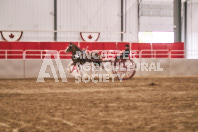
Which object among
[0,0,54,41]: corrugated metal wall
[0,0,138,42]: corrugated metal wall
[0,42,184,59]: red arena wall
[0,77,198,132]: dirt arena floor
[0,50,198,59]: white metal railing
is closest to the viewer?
[0,77,198,132]: dirt arena floor

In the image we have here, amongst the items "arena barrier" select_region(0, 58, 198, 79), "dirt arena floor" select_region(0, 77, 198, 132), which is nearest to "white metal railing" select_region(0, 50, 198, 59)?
"arena barrier" select_region(0, 58, 198, 79)

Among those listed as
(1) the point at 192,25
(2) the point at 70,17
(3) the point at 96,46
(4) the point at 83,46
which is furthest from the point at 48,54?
(1) the point at 192,25

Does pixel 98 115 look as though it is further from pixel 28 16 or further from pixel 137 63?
pixel 28 16

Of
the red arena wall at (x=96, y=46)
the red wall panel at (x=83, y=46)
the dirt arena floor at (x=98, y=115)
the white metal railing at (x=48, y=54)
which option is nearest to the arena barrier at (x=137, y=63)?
the white metal railing at (x=48, y=54)

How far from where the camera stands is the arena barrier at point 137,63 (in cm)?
1456

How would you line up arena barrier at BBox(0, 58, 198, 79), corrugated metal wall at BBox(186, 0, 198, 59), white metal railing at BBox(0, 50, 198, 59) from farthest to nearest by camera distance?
corrugated metal wall at BBox(186, 0, 198, 59) < white metal railing at BBox(0, 50, 198, 59) < arena barrier at BBox(0, 58, 198, 79)

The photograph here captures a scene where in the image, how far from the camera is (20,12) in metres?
Answer: 23.5

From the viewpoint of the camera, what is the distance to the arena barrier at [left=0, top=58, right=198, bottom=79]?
1456cm

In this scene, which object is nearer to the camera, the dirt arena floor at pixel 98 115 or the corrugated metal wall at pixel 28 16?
the dirt arena floor at pixel 98 115

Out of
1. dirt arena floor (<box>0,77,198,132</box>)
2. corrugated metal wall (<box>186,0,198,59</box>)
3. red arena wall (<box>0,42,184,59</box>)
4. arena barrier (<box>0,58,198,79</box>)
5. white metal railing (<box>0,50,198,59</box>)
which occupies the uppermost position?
corrugated metal wall (<box>186,0,198,59</box>)

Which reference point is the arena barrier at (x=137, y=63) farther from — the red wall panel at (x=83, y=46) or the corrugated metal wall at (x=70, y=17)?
the corrugated metal wall at (x=70, y=17)

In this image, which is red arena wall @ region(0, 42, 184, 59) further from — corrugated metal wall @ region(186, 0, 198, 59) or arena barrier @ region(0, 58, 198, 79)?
corrugated metal wall @ region(186, 0, 198, 59)

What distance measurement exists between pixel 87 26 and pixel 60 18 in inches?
92.6

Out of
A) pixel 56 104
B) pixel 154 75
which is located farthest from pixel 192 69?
pixel 56 104
